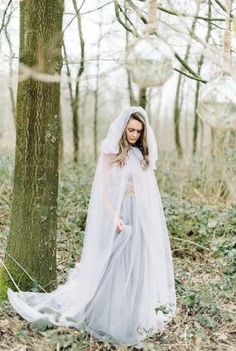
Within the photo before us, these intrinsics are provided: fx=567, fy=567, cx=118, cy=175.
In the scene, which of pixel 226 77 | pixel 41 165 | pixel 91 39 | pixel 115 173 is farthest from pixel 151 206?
pixel 91 39

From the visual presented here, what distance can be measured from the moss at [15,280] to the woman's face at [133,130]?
1536 mm

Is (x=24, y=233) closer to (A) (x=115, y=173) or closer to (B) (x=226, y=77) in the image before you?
(A) (x=115, y=173)

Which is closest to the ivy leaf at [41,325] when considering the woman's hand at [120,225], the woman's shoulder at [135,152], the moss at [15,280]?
the moss at [15,280]

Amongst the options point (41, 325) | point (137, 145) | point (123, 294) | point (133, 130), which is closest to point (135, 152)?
point (137, 145)

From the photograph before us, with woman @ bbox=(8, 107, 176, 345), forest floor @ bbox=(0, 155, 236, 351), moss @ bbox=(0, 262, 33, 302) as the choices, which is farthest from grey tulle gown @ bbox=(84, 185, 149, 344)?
moss @ bbox=(0, 262, 33, 302)

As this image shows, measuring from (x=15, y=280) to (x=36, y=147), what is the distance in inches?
48.7

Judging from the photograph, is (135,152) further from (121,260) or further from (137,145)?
(121,260)

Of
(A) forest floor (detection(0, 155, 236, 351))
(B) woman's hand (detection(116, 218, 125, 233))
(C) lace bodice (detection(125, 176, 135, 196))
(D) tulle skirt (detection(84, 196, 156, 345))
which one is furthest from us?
(C) lace bodice (detection(125, 176, 135, 196))

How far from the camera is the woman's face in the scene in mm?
4926

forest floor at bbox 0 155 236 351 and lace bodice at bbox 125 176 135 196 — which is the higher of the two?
lace bodice at bbox 125 176 135 196

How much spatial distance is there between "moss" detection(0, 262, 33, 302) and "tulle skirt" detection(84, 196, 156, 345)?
643mm

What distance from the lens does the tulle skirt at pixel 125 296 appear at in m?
4.76

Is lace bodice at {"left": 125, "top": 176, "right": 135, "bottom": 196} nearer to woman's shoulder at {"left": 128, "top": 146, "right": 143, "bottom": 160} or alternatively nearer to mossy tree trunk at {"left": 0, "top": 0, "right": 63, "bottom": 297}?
woman's shoulder at {"left": 128, "top": 146, "right": 143, "bottom": 160}

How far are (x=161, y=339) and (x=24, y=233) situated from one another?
150 cm
